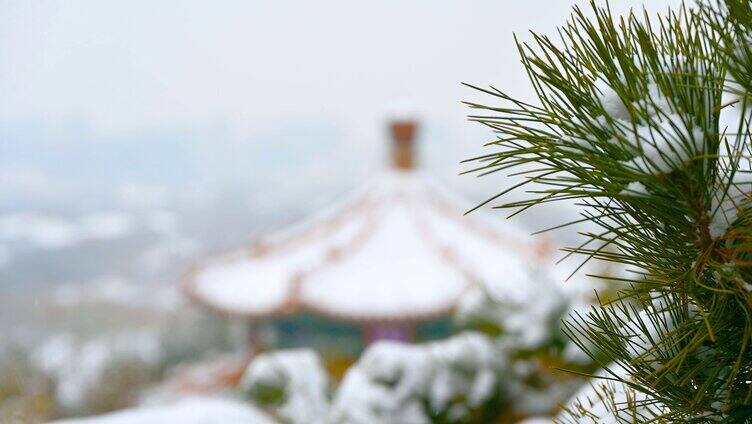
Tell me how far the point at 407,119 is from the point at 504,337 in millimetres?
1214

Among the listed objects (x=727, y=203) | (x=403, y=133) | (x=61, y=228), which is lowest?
(x=727, y=203)

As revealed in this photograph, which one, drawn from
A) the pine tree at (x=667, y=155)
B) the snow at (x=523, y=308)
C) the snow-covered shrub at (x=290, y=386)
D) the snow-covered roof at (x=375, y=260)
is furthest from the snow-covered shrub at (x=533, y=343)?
the snow-covered roof at (x=375, y=260)

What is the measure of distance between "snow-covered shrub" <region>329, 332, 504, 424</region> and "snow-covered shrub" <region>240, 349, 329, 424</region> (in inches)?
0.9

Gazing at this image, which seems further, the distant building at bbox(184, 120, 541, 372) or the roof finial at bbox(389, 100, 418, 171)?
the roof finial at bbox(389, 100, 418, 171)

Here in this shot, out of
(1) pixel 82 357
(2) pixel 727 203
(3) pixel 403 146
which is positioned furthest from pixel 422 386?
(3) pixel 403 146

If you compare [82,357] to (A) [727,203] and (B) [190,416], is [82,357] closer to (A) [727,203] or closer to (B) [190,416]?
(B) [190,416]

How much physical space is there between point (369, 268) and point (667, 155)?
1.69m

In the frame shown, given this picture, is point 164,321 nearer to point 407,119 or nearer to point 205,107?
point 407,119

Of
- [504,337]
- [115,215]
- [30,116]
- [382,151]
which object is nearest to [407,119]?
[382,151]

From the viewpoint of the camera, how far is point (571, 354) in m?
0.80

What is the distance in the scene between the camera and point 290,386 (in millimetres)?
728

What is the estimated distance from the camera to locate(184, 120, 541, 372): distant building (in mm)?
1740

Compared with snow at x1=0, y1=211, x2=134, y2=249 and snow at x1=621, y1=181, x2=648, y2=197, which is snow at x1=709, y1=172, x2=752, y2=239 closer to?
snow at x1=621, y1=181, x2=648, y2=197

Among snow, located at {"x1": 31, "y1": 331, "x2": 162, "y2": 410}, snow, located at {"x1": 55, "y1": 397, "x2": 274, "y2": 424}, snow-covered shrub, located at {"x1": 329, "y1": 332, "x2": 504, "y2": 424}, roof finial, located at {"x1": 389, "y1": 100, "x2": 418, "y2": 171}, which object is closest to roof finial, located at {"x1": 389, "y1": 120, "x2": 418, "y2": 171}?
roof finial, located at {"x1": 389, "y1": 100, "x2": 418, "y2": 171}
